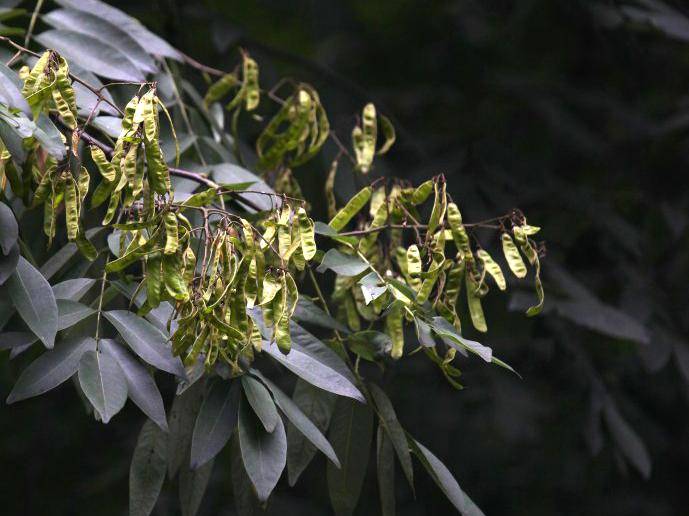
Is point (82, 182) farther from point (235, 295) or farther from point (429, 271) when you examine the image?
point (429, 271)

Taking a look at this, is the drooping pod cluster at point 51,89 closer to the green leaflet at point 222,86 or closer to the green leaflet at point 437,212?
the green leaflet at point 437,212

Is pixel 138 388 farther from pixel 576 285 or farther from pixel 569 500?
pixel 569 500

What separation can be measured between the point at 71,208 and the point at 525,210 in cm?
101

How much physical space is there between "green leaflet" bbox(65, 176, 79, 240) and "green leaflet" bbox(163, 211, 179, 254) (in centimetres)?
10

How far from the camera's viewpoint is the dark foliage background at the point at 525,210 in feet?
5.36

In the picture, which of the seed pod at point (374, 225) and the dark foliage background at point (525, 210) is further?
the dark foliage background at point (525, 210)

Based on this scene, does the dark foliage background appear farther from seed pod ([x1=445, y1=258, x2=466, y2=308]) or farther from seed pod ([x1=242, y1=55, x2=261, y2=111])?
seed pod ([x1=445, y1=258, x2=466, y2=308])

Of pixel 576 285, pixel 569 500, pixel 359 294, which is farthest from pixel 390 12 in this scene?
pixel 359 294

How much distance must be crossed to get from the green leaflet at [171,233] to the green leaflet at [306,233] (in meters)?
0.11

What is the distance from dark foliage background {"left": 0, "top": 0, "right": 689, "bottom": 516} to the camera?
1633 millimetres

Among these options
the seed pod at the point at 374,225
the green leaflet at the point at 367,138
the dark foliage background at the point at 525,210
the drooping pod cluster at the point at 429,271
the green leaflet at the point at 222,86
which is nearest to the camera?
the drooping pod cluster at the point at 429,271

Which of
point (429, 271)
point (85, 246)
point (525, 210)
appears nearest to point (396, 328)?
point (429, 271)

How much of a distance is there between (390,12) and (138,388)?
5.63 ft

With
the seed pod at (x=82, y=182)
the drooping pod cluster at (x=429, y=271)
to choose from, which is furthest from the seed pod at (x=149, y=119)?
the drooping pod cluster at (x=429, y=271)
